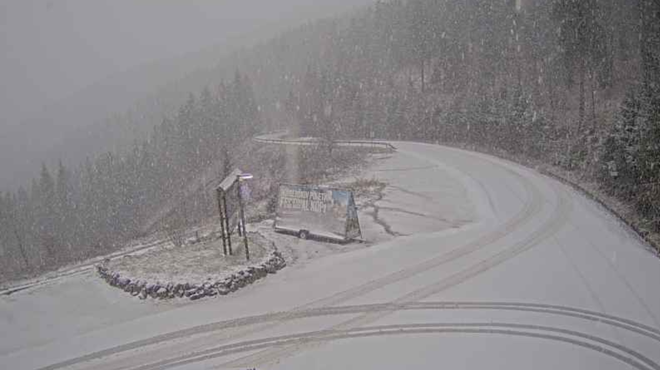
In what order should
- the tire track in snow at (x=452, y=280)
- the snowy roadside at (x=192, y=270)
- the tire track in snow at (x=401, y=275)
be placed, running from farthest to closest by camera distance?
the snowy roadside at (x=192, y=270)
the tire track in snow at (x=401, y=275)
the tire track in snow at (x=452, y=280)

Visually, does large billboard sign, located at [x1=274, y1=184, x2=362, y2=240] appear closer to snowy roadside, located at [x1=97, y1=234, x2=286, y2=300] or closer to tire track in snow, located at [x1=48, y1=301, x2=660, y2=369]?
snowy roadside, located at [x1=97, y1=234, x2=286, y2=300]

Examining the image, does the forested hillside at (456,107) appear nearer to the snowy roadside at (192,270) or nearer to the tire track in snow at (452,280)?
the tire track in snow at (452,280)

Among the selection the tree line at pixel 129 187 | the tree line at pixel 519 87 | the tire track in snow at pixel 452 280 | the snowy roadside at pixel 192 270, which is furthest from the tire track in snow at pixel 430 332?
the tree line at pixel 129 187

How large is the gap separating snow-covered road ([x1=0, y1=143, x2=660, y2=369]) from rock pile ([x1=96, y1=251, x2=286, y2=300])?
38 cm

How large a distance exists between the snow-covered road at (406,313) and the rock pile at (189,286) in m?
0.38

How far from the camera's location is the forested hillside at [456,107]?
32.1 metres

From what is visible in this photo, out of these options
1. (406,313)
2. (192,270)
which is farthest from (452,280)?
(192,270)

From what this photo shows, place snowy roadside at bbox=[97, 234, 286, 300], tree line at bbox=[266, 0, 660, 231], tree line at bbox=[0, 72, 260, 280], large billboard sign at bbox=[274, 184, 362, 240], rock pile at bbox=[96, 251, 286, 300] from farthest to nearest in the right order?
tree line at bbox=[0, 72, 260, 280]
tree line at bbox=[266, 0, 660, 231]
large billboard sign at bbox=[274, 184, 362, 240]
snowy roadside at bbox=[97, 234, 286, 300]
rock pile at bbox=[96, 251, 286, 300]

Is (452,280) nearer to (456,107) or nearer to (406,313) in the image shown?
(406,313)

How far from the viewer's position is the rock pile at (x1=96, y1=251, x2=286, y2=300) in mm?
15969

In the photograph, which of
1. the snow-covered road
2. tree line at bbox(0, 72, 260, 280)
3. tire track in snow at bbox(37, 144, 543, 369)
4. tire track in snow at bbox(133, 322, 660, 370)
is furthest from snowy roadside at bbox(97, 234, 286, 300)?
tree line at bbox(0, 72, 260, 280)

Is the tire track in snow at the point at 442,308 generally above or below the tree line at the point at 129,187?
above

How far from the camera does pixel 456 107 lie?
55531 millimetres

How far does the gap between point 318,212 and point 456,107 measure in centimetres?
3867
